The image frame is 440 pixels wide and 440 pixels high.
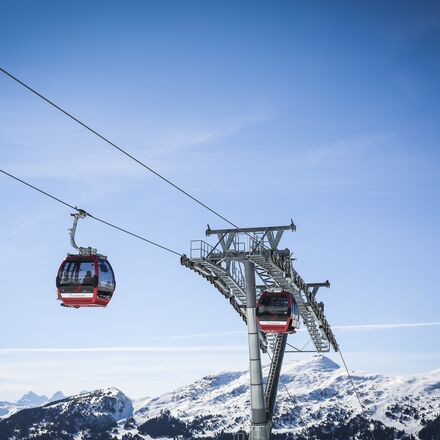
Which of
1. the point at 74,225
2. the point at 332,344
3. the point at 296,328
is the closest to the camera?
the point at 74,225

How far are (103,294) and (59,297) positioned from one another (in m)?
1.52

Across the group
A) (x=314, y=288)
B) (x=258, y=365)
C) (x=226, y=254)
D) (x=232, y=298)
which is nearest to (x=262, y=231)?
(x=226, y=254)

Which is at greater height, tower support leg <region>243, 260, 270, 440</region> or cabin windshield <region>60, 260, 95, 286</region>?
cabin windshield <region>60, 260, 95, 286</region>

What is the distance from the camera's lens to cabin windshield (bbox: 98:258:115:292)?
803 inches

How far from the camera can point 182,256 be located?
3009cm

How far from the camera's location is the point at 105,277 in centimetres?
2058

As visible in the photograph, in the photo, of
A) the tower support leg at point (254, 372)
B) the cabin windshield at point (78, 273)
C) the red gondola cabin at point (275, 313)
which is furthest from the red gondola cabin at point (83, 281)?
the red gondola cabin at point (275, 313)

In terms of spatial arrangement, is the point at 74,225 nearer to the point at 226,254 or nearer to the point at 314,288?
the point at 226,254

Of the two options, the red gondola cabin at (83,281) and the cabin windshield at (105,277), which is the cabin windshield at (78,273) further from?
the cabin windshield at (105,277)

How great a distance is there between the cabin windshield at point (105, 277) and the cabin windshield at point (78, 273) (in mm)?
311

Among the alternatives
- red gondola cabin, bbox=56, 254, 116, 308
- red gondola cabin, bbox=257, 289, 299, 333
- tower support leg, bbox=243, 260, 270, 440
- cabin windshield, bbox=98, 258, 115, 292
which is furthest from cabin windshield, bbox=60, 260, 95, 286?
red gondola cabin, bbox=257, 289, 299, 333

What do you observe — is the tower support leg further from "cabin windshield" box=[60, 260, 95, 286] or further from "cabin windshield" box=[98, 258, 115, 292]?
"cabin windshield" box=[60, 260, 95, 286]

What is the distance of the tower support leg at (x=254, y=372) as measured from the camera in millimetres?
29703

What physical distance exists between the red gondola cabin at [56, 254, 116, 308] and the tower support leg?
11138mm
